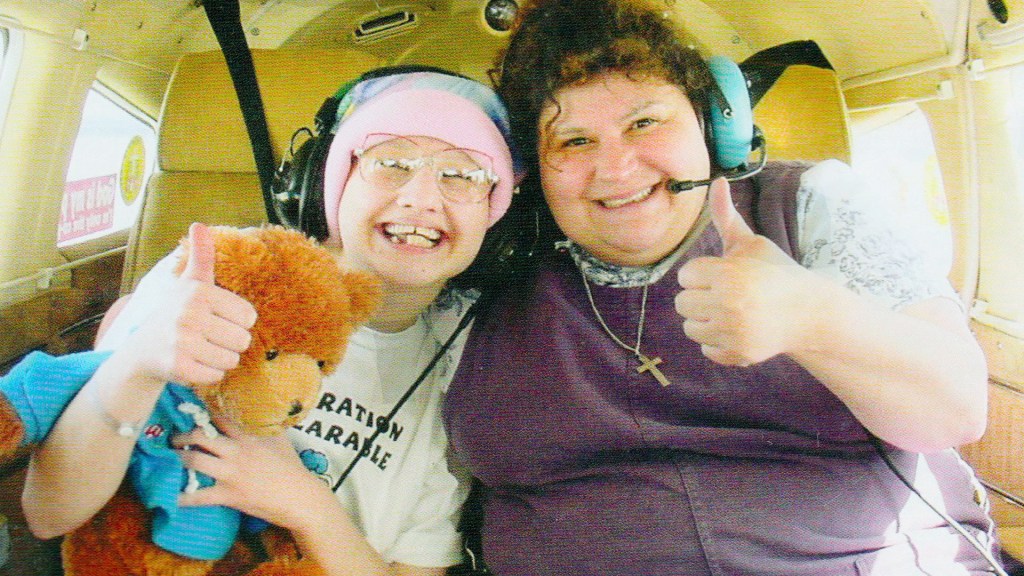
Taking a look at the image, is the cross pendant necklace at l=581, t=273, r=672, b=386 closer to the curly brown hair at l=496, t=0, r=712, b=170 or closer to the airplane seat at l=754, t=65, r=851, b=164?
the curly brown hair at l=496, t=0, r=712, b=170

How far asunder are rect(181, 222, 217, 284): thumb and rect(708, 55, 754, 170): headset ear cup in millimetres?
837

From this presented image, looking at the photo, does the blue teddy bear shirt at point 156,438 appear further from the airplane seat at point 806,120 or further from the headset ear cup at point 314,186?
the airplane seat at point 806,120

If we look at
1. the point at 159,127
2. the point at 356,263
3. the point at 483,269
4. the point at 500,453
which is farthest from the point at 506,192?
the point at 159,127

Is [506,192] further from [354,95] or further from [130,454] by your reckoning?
[130,454]

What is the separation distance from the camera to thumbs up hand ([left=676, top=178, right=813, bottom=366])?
816mm

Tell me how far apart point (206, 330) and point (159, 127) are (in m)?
1.50

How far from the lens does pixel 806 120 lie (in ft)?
6.98

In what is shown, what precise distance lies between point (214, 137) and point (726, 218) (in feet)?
5.14

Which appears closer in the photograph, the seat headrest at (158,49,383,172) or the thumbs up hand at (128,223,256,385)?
the thumbs up hand at (128,223,256,385)

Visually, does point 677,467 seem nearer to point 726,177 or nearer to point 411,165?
point 726,177

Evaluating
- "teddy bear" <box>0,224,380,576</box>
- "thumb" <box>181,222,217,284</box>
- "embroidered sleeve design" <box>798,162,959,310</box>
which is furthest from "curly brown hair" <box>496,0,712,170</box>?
"thumb" <box>181,222,217,284</box>

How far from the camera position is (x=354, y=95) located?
1.24m

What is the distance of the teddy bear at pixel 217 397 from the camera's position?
2.46ft

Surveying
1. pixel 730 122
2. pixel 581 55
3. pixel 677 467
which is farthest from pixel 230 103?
pixel 677 467
